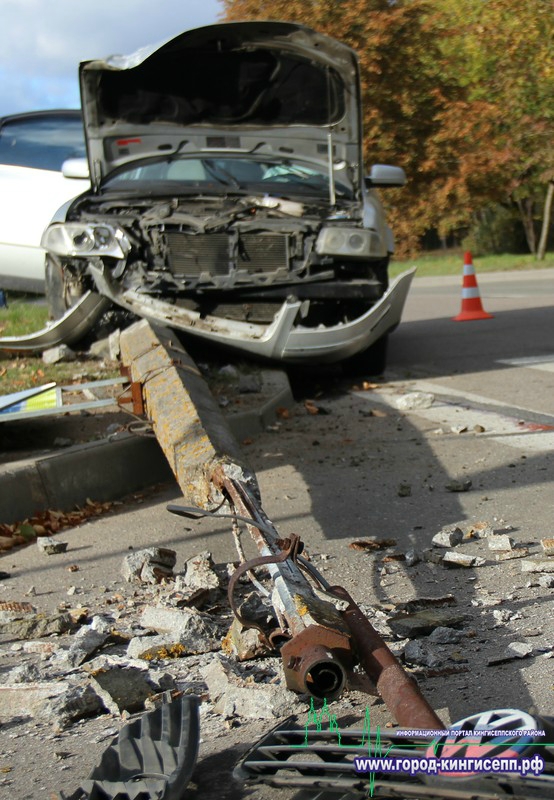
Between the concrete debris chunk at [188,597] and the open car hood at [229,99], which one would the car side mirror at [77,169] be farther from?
the concrete debris chunk at [188,597]

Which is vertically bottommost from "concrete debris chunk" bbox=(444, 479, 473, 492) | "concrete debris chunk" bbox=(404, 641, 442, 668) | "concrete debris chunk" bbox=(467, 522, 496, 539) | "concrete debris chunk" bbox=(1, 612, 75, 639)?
"concrete debris chunk" bbox=(444, 479, 473, 492)

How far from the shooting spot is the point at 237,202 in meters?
8.00

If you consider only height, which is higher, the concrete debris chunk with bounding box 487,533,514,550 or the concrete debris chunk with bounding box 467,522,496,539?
the concrete debris chunk with bounding box 487,533,514,550

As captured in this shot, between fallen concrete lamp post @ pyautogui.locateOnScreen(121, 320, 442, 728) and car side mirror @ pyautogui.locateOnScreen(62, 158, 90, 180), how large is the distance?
3957 mm

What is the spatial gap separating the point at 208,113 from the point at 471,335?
4.05 m

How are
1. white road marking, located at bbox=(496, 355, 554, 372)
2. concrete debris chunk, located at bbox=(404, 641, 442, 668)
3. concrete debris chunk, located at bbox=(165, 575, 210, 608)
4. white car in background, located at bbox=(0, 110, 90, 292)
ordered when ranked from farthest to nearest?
white car in background, located at bbox=(0, 110, 90, 292), white road marking, located at bbox=(496, 355, 554, 372), concrete debris chunk, located at bbox=(165, 575, 210, 608), concrete debris chunk, located at bbox=(404, 641, 442, 668)

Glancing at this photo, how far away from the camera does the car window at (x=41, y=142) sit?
34.6 feet

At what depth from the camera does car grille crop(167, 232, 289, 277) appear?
769 cm

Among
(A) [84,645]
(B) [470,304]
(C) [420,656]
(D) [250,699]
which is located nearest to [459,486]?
(C) [420,656]

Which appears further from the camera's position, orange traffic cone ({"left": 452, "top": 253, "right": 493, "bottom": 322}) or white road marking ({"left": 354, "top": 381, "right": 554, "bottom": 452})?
orange traffic cone ({"left": 452, "top": 253, "right": 493, "bottom": 322})

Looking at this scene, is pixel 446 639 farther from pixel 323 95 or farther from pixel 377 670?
pixel 323 95

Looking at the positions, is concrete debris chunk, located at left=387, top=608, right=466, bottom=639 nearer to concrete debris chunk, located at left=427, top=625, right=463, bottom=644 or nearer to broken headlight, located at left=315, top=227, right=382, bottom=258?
concrete debris chunk, located at left=427, top=625, right=463, bottom=644

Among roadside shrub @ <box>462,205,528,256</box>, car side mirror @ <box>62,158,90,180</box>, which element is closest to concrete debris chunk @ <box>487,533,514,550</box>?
car side mirror @ <box>62,158,90,180</box>

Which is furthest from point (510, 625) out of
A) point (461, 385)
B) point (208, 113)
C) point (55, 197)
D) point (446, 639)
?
point (55, 197)
